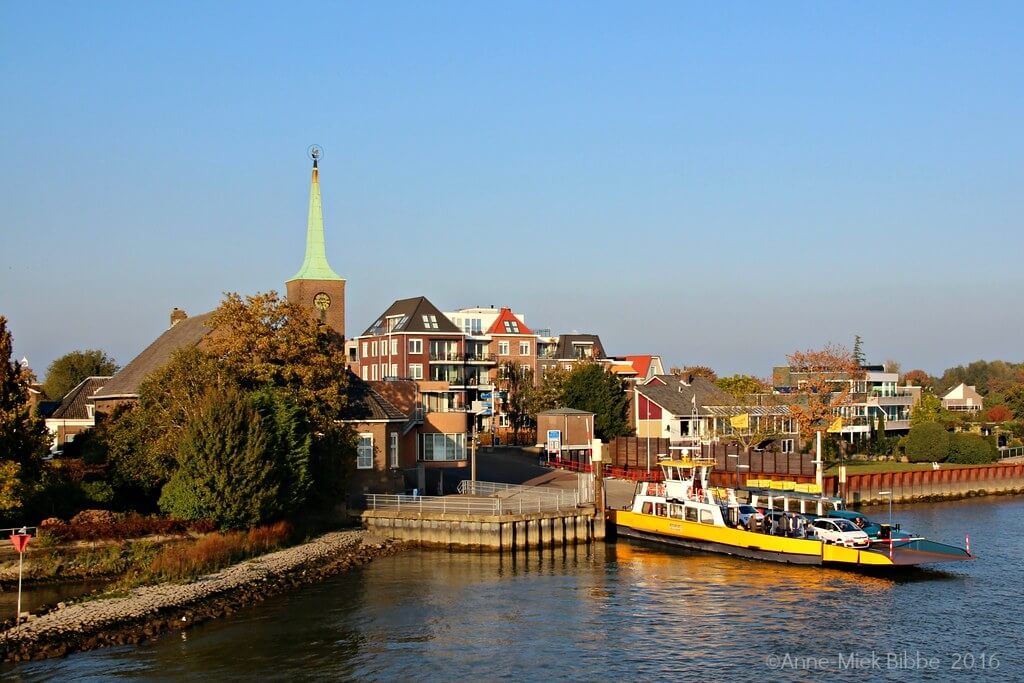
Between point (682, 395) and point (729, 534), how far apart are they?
4825cm

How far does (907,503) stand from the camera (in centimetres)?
7931

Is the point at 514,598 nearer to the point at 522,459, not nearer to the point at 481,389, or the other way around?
the point at 522,459

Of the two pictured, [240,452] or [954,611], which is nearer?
[954,611]

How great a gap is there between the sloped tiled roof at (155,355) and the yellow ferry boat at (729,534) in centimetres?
2819

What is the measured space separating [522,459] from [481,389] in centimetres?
2568

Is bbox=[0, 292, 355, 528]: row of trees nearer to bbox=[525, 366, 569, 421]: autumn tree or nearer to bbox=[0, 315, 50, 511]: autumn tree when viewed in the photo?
bbox=[0, 315, 50, 511]: autumn tree

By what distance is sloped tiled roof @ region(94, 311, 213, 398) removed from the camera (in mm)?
67812

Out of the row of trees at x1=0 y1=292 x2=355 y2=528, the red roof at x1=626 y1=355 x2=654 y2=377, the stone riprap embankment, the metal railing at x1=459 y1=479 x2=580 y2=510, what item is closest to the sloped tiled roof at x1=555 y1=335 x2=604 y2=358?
the red roof at x1=626 y1=355 x2=654 y2=377

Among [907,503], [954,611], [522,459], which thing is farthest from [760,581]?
[522,459]

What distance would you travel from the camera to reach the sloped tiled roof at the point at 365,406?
200ft

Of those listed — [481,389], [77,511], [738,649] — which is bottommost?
[738,649]

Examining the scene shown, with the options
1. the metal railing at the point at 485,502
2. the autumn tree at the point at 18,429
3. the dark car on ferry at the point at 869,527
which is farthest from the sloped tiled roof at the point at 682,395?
the autumn tree at the point at 18,429

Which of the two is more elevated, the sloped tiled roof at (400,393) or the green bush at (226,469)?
the sloped tiled roof at (400,393)

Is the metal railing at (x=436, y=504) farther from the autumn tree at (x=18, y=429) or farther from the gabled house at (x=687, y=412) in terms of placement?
the gabled house at (x=687, y=412)
